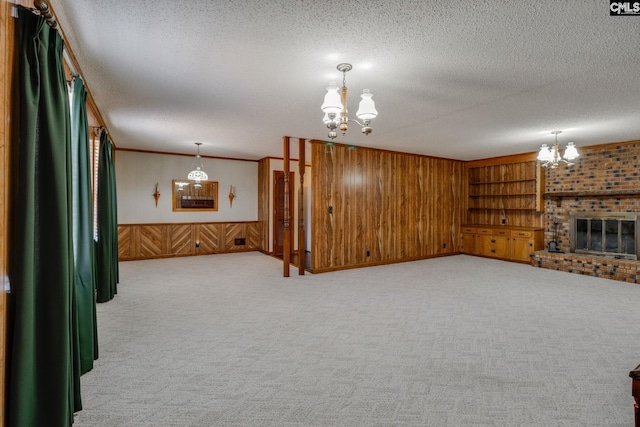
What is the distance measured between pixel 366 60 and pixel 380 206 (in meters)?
4.83

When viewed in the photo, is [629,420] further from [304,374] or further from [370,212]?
[370,212]

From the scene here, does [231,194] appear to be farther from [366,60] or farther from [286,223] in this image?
[366,60]

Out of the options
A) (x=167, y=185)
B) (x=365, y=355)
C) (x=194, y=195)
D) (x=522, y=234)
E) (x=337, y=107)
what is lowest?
(x=365, y=355)

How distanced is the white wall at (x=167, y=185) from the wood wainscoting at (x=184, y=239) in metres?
0.17

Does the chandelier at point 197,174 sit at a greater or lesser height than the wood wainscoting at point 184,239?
greater

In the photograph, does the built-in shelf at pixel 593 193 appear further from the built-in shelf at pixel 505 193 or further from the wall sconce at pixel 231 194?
the wall sconce at pixel 231 194

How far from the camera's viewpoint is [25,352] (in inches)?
63.6

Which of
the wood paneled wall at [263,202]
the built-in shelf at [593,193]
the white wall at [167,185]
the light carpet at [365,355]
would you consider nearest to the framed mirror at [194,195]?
the white wall at [167,185]

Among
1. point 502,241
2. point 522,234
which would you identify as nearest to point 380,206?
point 502,241

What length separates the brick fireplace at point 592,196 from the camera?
619cm

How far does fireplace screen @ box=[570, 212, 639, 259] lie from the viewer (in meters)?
6.30

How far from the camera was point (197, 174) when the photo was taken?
8273 millimetres

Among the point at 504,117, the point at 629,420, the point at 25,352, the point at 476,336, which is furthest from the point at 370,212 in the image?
the point at 25,352

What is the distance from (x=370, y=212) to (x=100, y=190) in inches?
192
